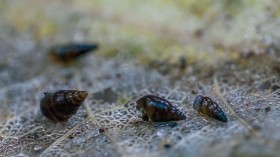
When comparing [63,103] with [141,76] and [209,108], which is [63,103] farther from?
[209,108]

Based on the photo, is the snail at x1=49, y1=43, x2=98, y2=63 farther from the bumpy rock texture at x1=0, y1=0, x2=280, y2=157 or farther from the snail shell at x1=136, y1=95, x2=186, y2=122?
the snail shell at x1=136, y1=95, x2=186, y2=122

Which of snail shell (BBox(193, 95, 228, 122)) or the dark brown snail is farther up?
the dark brown snail

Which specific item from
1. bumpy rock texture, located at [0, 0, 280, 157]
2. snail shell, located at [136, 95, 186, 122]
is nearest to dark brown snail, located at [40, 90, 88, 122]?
bumpy rock texture, located at [0, 0, 280, 157]

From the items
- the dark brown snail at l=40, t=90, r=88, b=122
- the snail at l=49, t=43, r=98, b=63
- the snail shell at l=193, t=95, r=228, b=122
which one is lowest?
the snail shell at l=193, t=95, r=228, b=122

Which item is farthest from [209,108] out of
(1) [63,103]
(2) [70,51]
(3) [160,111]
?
(2) [70,51]

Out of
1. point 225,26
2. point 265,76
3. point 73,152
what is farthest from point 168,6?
point 73,152

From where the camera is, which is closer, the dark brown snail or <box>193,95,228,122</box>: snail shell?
<box>193,95,228,122</box>: snail shell
